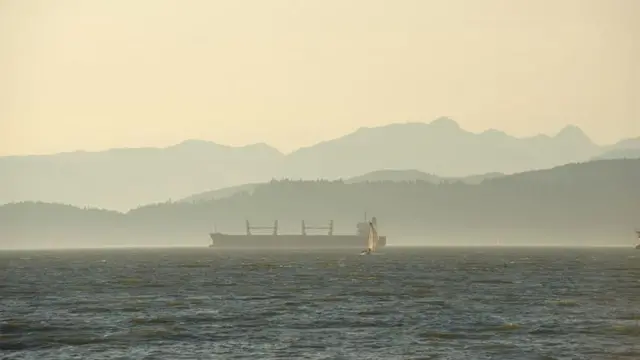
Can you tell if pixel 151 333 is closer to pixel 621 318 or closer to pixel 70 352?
pixel 70 352

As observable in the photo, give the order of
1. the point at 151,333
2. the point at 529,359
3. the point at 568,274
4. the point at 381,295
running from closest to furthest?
the point at 529,359
the point at 151,333
the point at 381,295
the point at 568,274

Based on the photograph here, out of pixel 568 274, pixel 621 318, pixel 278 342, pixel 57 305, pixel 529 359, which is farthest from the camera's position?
pixel 568 274

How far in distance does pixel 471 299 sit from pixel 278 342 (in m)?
39.7

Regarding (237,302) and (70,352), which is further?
(237,302)

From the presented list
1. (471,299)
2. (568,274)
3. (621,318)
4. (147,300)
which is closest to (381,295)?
(471,299)

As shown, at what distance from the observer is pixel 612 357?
2596 inches

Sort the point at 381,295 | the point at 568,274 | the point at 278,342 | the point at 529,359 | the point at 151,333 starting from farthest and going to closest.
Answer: the point at 568,274 → the point at 381,295 → the point at 151,333 → the point at 278,342 → the point at 529,359

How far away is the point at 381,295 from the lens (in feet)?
380

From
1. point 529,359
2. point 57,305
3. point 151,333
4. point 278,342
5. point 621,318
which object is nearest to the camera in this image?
point 529,359

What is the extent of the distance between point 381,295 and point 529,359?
50443mm

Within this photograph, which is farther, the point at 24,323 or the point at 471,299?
the point at 471,299

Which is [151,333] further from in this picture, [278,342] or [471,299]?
[471,299]

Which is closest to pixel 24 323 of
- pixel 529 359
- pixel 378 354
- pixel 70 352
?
pixel 70 352

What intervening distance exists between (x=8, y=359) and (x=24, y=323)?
21.8 metres
